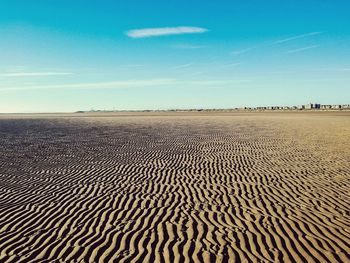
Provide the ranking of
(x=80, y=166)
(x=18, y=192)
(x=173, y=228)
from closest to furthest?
(x=173, y=228)
(x=18, y=192)
(x=80, y=166)

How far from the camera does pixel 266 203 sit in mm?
9945

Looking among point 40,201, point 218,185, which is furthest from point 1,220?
point 218,185

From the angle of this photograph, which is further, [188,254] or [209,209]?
[209,209]

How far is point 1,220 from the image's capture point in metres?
8.76

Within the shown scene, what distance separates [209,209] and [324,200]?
3.57 meters

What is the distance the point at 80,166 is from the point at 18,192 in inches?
193

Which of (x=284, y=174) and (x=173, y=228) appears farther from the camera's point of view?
(x=284, y=174)

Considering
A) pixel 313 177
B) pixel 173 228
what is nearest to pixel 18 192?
pixel 173 228

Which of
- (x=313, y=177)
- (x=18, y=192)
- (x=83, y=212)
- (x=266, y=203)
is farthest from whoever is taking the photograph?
(x=313, y=177)

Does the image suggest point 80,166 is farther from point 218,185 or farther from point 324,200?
point 324,200

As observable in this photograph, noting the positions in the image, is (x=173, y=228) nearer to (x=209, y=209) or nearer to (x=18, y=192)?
(x=209, y=209)

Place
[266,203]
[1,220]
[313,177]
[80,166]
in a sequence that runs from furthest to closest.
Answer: [80,166] < [313,177] < [266,203] < [1,220]

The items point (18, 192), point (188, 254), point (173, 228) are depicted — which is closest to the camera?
point (188, 254)

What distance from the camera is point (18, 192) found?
1154 centimetres
